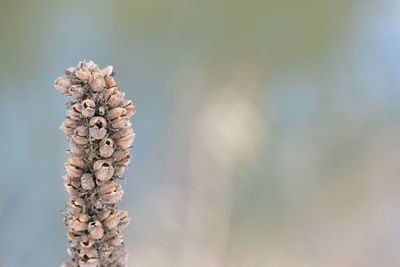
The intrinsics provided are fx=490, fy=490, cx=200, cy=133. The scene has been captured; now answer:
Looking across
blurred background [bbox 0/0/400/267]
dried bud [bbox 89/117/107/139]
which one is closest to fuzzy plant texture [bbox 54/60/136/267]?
dried bud [bbox 89/117/107/139]

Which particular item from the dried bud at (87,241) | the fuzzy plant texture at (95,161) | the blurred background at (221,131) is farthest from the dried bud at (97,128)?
the blurred background at (221,131)

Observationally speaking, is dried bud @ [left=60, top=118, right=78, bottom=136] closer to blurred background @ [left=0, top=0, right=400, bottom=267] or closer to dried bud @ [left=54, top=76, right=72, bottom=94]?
dried bud @ [left=54, top=76, right=72, bottom=94]

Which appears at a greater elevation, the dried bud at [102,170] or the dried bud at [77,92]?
the dried bud at [77,92]

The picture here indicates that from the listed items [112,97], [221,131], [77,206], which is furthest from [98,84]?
[221,131]

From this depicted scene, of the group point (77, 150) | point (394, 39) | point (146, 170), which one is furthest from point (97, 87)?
point (394, 39)

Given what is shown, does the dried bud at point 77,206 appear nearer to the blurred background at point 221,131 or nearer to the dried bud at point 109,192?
the dried bud at point 109,192

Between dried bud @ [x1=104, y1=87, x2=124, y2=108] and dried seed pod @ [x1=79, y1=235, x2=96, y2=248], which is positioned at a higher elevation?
dried bud @ [x1=104, y1=87, x2=124, y2=108]

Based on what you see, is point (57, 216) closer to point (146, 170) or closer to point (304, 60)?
point (146, 170)
